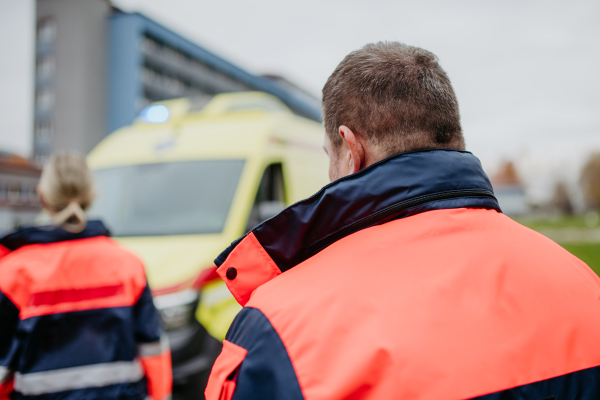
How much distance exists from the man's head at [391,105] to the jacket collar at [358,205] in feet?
0.24

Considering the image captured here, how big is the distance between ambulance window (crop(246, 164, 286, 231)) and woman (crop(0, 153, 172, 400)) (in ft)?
5.13

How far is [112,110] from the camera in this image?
107ft

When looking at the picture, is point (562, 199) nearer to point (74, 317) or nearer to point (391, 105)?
point (74, 317)

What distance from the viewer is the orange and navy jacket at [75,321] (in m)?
1.87

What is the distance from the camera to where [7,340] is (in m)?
1.87

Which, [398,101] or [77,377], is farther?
[77,377]

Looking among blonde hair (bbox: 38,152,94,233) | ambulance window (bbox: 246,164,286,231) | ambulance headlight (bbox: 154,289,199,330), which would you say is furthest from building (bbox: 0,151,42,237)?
blonde hair (bbox: 38,152,94,233)

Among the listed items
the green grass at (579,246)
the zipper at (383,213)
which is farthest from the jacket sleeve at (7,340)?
the green grass at (579,246)

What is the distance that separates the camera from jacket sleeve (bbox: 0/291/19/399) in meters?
1.84

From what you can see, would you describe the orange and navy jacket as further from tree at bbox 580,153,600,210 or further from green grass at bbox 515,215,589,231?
tree at bbox 580,153,600,210

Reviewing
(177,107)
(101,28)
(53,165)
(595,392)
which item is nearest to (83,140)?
(101,28)

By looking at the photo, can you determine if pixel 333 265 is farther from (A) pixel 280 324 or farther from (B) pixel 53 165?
(B) pixel 53 165

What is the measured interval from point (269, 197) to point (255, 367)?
3.25 metres

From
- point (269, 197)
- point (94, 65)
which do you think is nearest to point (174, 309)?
point (269, 197)
